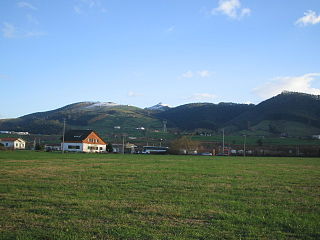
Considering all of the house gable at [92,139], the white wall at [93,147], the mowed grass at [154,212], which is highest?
the house gable at [92,139]

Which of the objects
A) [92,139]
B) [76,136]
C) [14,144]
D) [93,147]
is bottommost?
[93,147]

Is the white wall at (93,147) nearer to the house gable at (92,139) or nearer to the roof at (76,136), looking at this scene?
the house gable at (92,139)

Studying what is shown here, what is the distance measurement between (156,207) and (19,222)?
182 inches

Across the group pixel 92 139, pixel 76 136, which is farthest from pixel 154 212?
pixel 92 139

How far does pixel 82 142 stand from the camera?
309 ft

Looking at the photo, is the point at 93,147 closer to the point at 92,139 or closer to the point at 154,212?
the point at 92,139

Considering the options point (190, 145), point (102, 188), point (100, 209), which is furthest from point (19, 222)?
point (190, 145)

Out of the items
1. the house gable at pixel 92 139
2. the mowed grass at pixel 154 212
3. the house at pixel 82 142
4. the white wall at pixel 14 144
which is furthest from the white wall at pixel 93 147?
the mowed grass at pixel 154 212

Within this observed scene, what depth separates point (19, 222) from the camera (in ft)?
29.1

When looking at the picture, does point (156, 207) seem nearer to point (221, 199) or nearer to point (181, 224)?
Result: point (181, 224)

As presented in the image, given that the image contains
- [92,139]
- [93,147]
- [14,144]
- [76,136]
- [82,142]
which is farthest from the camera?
[14,144]

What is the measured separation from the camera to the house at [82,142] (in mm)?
94438

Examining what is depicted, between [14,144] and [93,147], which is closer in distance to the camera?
[93,147]

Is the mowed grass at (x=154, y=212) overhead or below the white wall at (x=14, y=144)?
below
